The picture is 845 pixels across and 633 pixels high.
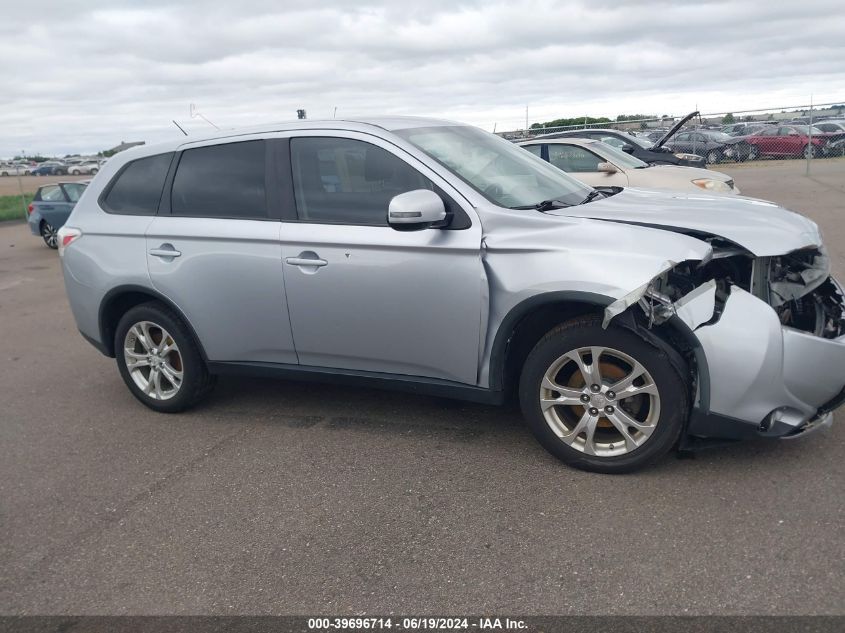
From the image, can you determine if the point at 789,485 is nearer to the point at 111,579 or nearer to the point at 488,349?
the point at 488,349

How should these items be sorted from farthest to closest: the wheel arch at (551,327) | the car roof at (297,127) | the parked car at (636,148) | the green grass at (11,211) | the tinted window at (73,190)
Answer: the green grass at (11,211)
the tinted window at (73,190)
the parked car at (636,148)
the car roof at (297,127)
the wheel arch at (551,327)

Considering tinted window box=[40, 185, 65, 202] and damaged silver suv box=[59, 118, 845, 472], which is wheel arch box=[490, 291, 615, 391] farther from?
tinted window box=[40, 185, 65, 202]

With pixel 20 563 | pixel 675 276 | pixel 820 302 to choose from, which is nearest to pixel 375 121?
pixel 675 276

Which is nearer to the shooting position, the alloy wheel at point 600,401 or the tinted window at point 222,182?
the alloy wheel at point 600,401

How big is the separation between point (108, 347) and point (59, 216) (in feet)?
39.4

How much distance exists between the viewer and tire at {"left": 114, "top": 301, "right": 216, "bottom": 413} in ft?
16.8

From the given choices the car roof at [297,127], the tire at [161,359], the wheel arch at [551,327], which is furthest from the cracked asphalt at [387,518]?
the car roof at [297,127]

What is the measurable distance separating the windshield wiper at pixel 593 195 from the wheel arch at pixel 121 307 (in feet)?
8.41

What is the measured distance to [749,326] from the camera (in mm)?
3578

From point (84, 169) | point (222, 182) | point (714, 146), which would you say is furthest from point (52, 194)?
point (84, 169)

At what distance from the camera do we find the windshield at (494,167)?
433 cm

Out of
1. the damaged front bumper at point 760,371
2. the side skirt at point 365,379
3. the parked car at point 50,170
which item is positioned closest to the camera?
the damaged front bumper at point 760,371

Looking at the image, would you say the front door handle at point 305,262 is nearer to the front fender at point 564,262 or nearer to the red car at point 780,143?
the front fender at point 564,262

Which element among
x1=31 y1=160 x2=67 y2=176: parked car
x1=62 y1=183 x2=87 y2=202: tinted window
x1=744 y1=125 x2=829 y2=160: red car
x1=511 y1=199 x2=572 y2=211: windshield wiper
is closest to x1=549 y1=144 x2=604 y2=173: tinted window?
x1=511 y1=199 x2=572 y2=211: windshield wiper
